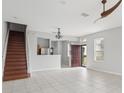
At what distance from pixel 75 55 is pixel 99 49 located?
241cm

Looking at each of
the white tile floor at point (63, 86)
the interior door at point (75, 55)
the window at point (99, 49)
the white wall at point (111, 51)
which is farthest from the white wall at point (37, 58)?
the white wall at point (111, 51)

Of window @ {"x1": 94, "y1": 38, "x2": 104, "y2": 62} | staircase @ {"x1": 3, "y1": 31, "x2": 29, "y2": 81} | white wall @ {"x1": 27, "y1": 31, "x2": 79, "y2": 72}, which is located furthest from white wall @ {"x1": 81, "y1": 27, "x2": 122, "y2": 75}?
staircase @ {"x1": 3, "y1": 31, "x2": 29, "y2": 81}

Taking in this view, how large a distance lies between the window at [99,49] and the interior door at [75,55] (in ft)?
6.24

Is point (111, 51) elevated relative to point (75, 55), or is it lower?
elevated

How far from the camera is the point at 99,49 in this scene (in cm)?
779

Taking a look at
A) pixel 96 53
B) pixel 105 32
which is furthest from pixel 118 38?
pixel 96 53

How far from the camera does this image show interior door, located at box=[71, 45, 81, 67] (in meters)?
9.42

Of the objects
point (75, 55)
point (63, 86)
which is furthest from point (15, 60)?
point (75, 55)

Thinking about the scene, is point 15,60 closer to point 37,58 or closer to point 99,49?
point 37,58

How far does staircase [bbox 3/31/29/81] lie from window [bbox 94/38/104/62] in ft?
17.0

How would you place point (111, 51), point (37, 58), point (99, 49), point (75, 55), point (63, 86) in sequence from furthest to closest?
point (75, 55) < point (99, 49) < point (37, 58) < point (111, 51) < point (63, 86)

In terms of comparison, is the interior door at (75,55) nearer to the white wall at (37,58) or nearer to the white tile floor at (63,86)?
the white wall at (37,58)

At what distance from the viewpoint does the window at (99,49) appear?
754 centimetres

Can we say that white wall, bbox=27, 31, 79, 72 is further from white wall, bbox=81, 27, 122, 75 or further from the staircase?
white wall, bbox=81, 27, 122, 75
